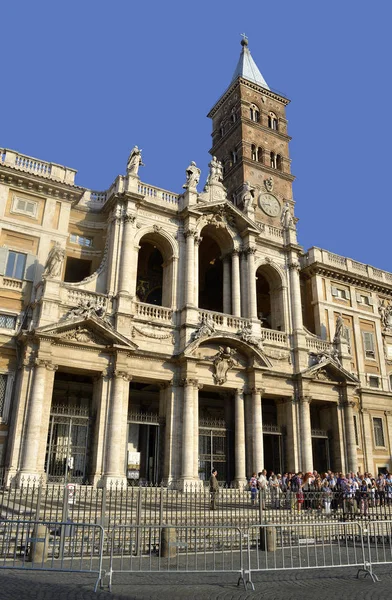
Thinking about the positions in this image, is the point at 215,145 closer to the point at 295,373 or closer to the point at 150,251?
the point at 150,251

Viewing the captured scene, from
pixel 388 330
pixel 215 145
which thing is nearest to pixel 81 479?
pixel 388 330

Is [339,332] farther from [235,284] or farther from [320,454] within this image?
[235,284]

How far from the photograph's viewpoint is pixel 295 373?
28062 mm

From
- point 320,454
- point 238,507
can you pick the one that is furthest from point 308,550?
point 320,454

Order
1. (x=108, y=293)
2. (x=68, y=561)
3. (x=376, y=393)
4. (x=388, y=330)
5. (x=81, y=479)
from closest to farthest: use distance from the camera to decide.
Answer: (x=68, y=561), (x=81, y=479), (x=108, y=293), (x=376, y=393), (x=388, y=330)

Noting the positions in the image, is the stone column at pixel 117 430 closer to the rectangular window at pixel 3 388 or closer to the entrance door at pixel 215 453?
the rectangular window at pixel 3 388

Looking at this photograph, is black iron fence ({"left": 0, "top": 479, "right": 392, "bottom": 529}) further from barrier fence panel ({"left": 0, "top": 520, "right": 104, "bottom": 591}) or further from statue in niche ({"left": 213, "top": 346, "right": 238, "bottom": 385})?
statue in niche ({"left": 213, "top": 346, "right": 238, "bottom": 385})

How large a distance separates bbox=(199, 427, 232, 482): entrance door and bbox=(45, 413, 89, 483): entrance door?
6.10 m

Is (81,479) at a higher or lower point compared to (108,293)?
lower

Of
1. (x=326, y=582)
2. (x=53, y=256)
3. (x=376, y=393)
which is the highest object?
(x=53, y=256)

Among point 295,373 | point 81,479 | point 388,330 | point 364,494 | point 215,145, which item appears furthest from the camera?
point 215,145

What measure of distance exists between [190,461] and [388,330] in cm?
2061

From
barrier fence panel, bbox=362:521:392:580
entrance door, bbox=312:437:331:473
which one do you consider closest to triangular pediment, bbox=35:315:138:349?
barrier fence panel, bbox=362:521:392:580

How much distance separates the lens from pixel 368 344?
35031 mm
